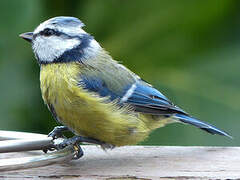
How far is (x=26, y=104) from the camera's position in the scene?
2840mm

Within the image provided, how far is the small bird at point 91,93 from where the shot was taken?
236 centimetres

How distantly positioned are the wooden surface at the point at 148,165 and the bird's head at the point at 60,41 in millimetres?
414

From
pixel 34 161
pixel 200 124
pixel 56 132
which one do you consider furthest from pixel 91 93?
pixel 34 161

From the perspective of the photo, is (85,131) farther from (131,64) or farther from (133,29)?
(133,29)

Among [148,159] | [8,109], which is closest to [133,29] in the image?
[8,109]

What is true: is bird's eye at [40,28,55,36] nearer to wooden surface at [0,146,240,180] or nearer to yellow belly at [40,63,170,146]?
yellow belly at [40,63,170,146]

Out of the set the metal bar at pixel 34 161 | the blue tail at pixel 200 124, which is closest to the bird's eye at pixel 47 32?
the blue tail at pixel 200 124

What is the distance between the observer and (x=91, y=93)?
2.43 meters

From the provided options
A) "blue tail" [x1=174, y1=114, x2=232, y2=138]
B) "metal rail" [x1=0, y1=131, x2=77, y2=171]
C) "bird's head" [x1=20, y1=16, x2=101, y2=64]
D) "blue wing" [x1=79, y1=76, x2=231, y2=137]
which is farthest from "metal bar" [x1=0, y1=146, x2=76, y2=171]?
"blue tail" [x1=174, y1=114, x2=232, y2=138]

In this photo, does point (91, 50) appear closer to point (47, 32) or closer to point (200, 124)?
point (47, 32)

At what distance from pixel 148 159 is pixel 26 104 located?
841 millimetres

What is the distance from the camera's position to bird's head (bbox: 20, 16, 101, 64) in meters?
2.54

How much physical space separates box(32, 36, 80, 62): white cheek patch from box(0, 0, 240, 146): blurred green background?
305 mm

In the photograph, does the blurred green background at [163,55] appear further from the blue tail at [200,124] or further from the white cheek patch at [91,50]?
the white cheek patch at [91,50]
